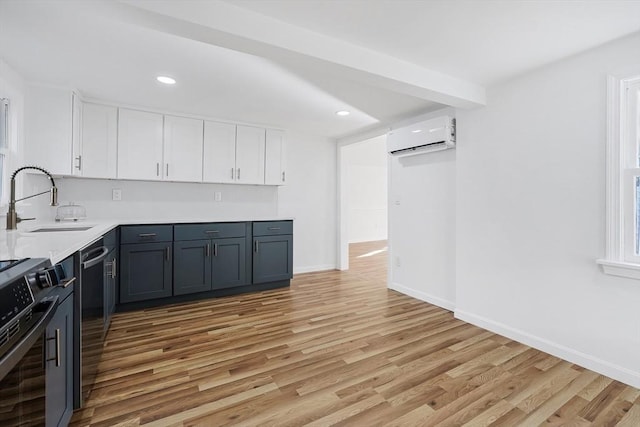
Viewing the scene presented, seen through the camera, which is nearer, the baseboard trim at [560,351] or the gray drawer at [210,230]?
the baseboard trim at [560,351]

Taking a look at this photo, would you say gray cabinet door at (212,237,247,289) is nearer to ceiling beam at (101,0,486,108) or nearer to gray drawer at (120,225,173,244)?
gray drawer at (120,225,173,244)

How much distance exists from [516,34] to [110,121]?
370 cm

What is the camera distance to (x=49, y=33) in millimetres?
1975

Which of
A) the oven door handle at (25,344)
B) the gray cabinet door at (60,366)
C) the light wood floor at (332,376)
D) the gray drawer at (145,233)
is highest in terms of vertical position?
the gray drawer at (145,233)

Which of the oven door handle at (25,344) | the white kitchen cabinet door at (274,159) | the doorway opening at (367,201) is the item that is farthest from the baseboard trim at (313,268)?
the oven door handle at (25,344)

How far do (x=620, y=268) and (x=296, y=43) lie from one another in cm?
243

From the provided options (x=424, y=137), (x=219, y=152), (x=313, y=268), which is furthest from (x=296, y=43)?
(x=313, y=268)

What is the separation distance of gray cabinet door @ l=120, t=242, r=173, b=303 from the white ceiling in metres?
1.52

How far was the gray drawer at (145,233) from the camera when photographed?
306 centimetres

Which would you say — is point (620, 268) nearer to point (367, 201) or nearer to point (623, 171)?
point (623, 171)

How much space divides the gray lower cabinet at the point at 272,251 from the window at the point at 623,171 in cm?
300

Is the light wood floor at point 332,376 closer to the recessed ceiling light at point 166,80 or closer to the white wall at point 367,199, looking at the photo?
the recessed ceiling light at point 166,80

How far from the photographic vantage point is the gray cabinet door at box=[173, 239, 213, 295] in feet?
10.8

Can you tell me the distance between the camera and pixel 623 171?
201 centimetres
